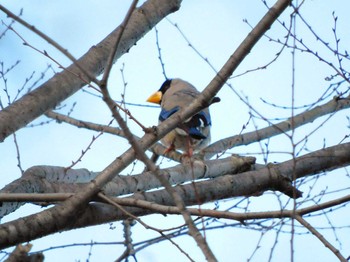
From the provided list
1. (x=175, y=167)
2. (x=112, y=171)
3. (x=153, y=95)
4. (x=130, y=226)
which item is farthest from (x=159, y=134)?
(x=153, y=95)

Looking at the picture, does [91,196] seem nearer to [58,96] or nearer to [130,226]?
[58,96]

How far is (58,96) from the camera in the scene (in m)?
A: 4.03

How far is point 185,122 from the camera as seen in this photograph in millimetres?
6348

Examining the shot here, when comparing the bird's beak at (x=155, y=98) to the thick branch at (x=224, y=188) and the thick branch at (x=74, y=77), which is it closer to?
the thick branch at (x=74, y=77)

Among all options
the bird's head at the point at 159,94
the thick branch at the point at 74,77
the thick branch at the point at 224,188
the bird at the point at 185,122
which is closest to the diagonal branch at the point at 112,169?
the thick branch at the point at 224,188

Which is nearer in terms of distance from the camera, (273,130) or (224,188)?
(224,188)

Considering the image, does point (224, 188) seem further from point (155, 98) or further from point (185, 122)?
point (155, 98)

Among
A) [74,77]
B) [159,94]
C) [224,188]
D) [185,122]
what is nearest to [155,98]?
[159,94]

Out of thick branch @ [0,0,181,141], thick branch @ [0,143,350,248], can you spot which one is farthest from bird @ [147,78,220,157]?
thick branch @ [0,143,350,248]

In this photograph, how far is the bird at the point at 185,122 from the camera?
6.78m

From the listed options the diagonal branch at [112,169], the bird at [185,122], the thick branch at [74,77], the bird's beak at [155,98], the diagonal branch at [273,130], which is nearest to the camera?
the diagonal branch at [112,169]

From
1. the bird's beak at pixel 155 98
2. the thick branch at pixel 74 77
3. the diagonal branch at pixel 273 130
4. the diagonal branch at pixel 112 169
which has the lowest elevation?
the diagonal branch at pixel 112 169

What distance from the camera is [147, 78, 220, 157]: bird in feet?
22.2

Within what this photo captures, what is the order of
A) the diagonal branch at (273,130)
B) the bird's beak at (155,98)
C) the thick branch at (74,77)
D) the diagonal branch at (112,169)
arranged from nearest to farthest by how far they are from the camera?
the diagonal branch at (112,169) → the thick branch at (74,77) → the diagonal branch at (273,130) → the bird's beak at (155,98)
